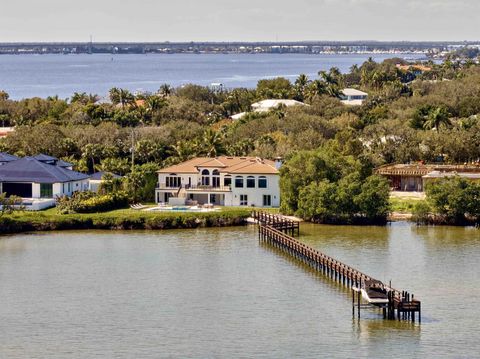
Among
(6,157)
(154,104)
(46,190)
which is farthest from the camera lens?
(154,104)

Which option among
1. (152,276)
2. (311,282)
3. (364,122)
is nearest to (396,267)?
(311,282)

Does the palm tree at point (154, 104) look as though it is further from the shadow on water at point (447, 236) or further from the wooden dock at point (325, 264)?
the shadow on water at point (447, 236)

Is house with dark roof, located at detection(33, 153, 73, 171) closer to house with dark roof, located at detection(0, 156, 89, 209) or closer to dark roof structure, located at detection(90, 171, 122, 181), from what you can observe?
dark roof structure, located at detection(90, 171, 122, 181)

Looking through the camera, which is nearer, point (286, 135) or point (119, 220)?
point (119, 220)

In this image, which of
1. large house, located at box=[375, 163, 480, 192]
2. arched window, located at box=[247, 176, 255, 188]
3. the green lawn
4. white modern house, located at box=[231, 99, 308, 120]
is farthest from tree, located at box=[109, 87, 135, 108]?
the green lawn

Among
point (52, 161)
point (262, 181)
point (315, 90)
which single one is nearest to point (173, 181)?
point (262, 181)

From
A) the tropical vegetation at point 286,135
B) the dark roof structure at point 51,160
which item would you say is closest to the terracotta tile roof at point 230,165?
the tropical vegetation at point 286,135

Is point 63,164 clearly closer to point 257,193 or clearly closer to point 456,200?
point 257,193
